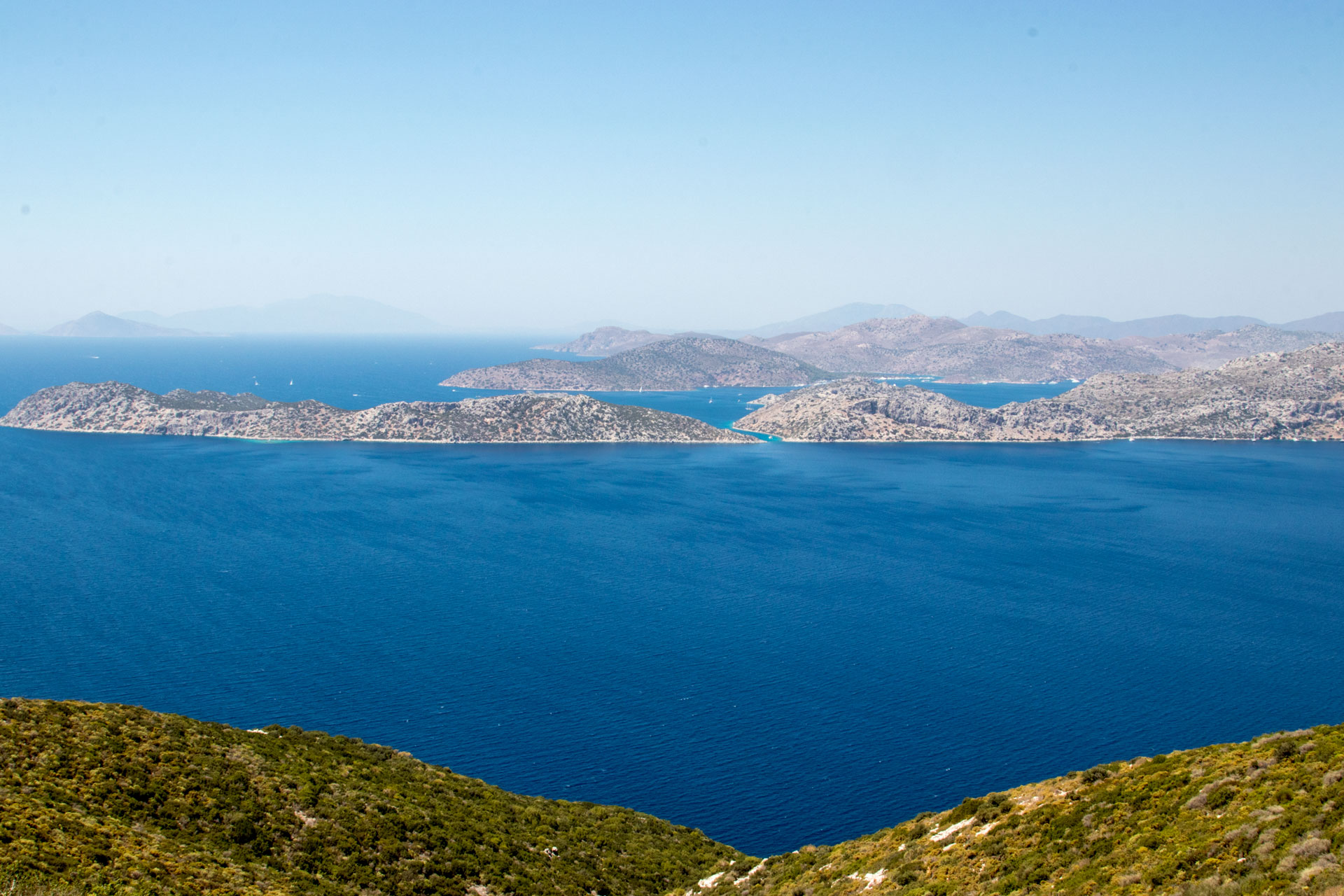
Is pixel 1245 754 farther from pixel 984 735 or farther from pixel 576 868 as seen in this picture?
pixel 984 735

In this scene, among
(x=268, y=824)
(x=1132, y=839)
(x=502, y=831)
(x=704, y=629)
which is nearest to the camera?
(x=1132, y=839)

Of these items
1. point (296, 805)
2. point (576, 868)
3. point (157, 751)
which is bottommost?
point (576, 868)

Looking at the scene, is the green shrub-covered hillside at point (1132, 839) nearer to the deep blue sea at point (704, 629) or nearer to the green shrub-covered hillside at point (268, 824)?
the green shrub-covered hillside at point (268, 824)

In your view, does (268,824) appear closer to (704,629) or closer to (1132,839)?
(1132,839)

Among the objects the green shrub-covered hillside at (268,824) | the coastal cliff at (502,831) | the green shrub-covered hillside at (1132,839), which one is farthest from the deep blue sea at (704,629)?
the green shrub-covered hillside at (1132,839)

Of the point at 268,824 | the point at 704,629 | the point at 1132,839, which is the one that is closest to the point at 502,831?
the point at 268,824

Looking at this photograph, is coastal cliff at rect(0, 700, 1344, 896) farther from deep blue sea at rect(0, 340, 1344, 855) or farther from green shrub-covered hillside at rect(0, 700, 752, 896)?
deep blue sea at rect(0, 340, 1344, 855)

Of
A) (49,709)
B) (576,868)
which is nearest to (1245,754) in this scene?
(576,868)
